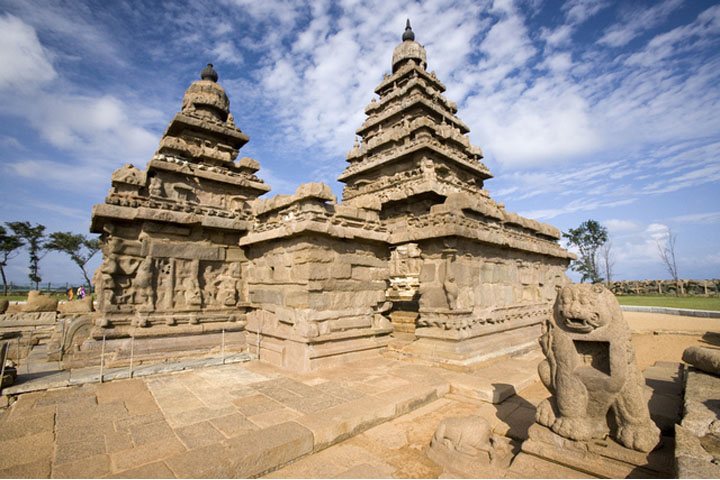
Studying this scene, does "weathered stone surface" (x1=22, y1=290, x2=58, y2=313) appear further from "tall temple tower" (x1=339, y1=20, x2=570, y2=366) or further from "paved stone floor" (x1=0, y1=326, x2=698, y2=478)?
"tall temple tower" (x1=339, y1=20, x2=570, y2=366)

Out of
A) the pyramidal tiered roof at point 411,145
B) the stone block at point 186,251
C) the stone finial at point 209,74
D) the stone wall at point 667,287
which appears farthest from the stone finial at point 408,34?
the stone wall at point 667,287

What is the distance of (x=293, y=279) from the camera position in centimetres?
592

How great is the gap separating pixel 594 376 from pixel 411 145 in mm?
10467

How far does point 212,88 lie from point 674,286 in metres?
35.4

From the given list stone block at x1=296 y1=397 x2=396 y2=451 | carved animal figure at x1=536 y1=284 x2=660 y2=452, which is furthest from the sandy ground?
stone block at x1=296 y1=397 x2=396 y2=451

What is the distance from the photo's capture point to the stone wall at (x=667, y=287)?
2431cm

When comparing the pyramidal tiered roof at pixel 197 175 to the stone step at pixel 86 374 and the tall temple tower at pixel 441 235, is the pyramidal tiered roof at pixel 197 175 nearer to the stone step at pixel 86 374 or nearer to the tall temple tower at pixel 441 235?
the stone step at pixel 86 374

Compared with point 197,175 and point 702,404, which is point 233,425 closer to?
point 702,404

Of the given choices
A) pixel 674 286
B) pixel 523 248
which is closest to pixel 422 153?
pixel 523 248

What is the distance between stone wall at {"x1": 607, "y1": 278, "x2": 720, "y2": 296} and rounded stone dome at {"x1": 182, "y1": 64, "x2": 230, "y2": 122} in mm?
32914

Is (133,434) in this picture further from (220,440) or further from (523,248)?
(523,248)

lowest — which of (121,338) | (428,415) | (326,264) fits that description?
(428,415)

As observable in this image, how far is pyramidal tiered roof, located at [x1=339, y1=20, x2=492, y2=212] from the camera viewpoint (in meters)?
11.9

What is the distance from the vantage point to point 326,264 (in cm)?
590
